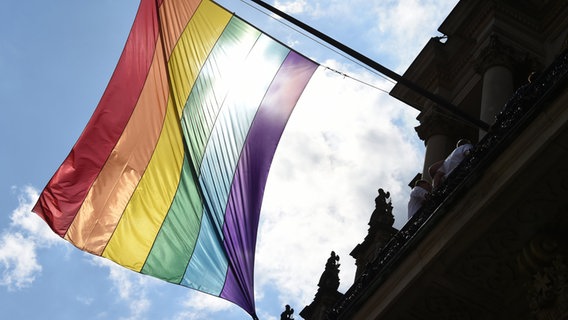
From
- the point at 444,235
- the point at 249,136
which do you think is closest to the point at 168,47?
the point at 249,136

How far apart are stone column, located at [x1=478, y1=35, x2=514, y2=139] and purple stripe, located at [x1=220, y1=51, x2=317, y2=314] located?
406 centimetres

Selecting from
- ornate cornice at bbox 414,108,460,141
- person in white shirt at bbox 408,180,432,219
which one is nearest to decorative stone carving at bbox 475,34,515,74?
ornate cornice at bbox 414,108,460,141

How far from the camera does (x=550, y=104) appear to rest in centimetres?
991

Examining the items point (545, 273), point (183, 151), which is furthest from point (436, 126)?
point (545, 273)

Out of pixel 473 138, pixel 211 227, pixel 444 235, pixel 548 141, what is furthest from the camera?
pixel 473 138

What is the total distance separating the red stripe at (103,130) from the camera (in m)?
14.1

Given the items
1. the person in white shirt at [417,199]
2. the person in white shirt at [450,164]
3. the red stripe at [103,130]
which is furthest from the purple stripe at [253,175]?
the person in white shirt at [450,164]

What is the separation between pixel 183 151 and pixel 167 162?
0.33m

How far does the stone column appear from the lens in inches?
668

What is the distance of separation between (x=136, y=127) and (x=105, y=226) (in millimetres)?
1918

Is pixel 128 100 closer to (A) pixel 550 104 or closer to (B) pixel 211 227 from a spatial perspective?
(B) pixel 211 227

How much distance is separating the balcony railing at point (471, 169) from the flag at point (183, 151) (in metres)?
2.12

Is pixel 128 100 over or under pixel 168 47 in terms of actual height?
under

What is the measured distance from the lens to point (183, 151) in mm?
14617
